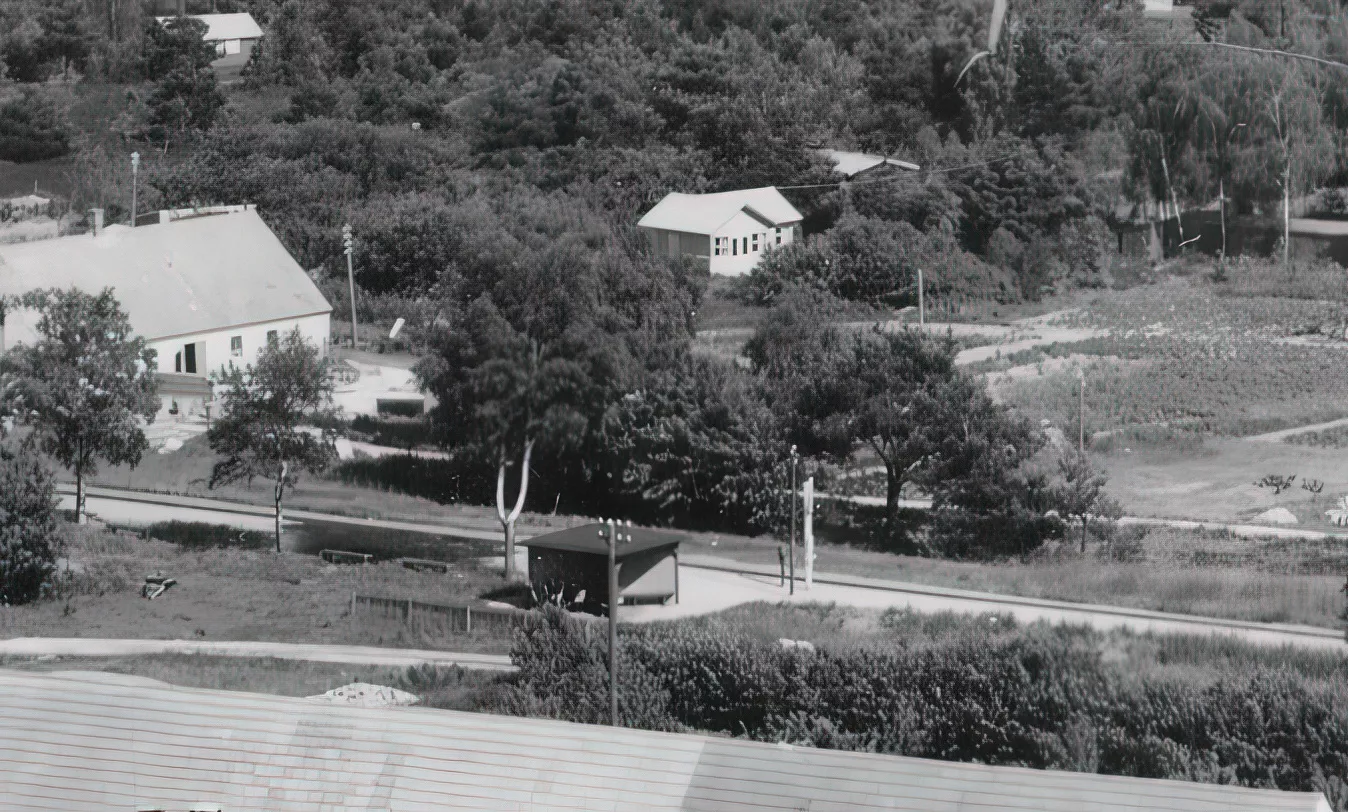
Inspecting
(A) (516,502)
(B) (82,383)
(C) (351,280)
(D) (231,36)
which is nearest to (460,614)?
(A) (516,502)

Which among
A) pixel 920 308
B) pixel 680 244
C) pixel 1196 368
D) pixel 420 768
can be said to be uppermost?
pixel 680 244

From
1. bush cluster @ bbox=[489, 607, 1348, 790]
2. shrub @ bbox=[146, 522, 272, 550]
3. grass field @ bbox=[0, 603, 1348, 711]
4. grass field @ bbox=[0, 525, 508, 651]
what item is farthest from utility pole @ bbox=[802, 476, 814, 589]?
shrub @ bbox=[146, 522, 272, 550]

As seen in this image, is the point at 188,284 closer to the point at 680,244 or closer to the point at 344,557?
the point at 344,557

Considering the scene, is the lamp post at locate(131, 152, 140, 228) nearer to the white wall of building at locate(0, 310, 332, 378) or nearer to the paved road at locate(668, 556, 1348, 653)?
the white wall of building at locate(0, 310, 332, 378)

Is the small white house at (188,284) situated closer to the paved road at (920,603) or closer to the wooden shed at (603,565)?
the wooden shed at (603,565)

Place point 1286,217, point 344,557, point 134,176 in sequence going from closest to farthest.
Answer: point 1286,217 < point 344,557 < point 134,176

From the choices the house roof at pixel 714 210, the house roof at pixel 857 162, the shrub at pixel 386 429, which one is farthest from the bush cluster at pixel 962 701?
the house roof at pixel 857 162
